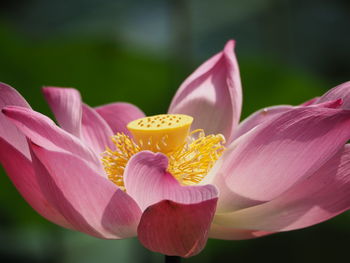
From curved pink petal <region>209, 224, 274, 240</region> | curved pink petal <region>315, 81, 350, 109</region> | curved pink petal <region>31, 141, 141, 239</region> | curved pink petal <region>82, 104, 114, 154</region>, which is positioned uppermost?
curved pink petal <region>315, 81, 350, 109</region>

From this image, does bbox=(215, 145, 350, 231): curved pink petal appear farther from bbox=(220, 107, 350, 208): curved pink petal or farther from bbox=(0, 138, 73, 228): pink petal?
bbox=(0, 138, 73, 228): pink petal

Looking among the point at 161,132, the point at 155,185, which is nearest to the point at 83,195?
the point at 155,185

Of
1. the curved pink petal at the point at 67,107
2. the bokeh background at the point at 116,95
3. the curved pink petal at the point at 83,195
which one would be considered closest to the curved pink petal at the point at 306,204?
the curved pink petal at the point at 83,195

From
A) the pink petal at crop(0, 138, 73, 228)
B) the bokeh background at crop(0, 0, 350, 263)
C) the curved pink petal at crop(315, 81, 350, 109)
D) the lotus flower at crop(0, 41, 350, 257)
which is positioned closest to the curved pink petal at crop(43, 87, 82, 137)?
the lotus flower at crop(0, 41, 350, 257)

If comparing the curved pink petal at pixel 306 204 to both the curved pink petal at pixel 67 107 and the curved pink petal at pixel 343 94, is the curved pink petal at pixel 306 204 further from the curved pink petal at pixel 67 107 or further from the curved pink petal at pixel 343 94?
the curved pink petal at pixel 67 107

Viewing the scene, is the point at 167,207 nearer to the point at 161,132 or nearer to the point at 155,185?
the point at 155,185

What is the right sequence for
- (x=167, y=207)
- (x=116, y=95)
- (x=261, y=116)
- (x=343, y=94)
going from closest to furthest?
1. (x=167, y=207)
2. (x=343, y=94)
3. (x=261, y=116)
4. (x=116, y=95)
